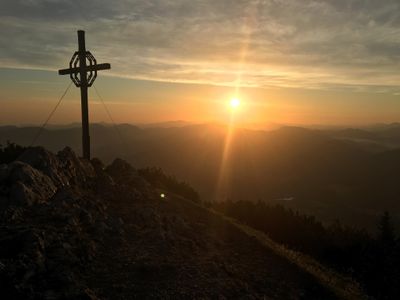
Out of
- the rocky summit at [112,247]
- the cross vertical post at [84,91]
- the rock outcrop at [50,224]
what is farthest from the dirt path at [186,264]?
the cross vertical post at [84,91]

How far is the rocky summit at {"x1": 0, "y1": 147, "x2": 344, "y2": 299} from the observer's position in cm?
802

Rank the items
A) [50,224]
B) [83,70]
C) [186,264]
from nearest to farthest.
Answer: [50,224], [186,264], [83,70]

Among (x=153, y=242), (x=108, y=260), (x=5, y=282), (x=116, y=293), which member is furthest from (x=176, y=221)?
(x=5, y=282)

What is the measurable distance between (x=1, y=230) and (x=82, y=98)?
26.4ft

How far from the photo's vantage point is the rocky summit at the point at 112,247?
802 centimetres

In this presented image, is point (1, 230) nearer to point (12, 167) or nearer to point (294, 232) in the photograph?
point (12, 167)

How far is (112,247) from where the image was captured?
9875 mm

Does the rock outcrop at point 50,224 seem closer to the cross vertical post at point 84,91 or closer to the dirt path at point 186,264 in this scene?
the dirt path at point 186,264

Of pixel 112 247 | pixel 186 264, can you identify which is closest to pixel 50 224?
pixel 112 247

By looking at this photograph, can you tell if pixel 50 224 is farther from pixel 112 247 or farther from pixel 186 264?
pixel 186 264

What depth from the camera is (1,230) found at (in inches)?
348

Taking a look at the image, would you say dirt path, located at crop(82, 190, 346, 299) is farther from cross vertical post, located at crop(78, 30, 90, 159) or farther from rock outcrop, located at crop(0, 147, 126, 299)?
cross vertical post, located at crop(78, 30, 90, 159)

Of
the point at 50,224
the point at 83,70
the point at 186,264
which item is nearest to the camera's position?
the point at 50,224

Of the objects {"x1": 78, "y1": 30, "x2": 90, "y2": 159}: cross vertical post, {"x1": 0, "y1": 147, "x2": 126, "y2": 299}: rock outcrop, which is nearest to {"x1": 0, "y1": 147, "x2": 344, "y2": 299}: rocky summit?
{"x1": 0, "y1": 147, "x2": 126, "y2": 299}: rock outcrop
